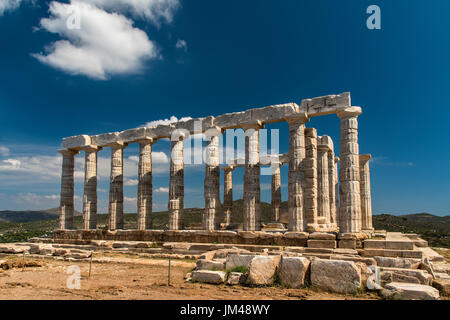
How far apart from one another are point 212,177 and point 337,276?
1366 cm

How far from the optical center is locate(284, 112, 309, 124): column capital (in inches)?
739

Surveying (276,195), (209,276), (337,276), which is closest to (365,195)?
(276,195)

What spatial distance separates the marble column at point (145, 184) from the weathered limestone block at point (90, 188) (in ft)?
14.8

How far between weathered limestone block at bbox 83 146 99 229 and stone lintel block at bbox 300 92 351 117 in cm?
1686

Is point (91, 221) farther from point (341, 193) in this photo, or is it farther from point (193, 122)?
point (341, 193)

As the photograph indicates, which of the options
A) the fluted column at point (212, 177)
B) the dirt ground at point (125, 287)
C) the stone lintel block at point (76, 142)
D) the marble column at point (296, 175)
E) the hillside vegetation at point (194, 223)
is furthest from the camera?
the hillside vegetation at point (194, 223)

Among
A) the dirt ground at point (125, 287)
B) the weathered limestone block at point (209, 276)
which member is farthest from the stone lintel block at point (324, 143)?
the weathered limestone block at point (209, 276)

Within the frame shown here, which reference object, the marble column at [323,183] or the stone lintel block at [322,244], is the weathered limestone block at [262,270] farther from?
the marble column at [323,183]

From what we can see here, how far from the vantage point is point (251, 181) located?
2038 cm

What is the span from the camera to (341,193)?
58.1 ft

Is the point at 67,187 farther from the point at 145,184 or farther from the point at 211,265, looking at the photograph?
the point at 211,265

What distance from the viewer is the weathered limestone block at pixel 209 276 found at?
10.2 m
